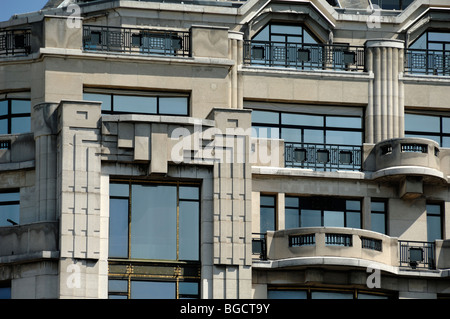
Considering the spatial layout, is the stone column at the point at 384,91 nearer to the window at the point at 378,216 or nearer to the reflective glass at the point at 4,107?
the window at the point at 378,216

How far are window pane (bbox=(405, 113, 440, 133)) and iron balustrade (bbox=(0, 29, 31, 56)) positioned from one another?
1401 cm

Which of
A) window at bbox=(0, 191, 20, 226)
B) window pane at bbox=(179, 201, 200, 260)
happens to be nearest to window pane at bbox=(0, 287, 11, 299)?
window at bbox=(0, 191, 20, 226)

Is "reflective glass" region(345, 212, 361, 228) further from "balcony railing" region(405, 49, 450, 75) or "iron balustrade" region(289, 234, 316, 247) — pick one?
"balcony railing" region(405, 49, 450, 75)

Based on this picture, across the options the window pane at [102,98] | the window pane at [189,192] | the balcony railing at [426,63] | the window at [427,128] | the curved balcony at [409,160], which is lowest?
the window pane at [189,192]

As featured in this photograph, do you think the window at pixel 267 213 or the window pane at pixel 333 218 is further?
the window pane at pixel 333 218

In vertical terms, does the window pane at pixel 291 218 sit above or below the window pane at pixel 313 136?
below

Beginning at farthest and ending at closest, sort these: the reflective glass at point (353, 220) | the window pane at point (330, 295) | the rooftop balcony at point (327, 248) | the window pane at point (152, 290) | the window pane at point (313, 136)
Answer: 1. the window pane at point (313, 136)
2. the reflective glass at point (353, 220)
3. the window pane at point (330, 295)
4. the rooftop balcony at point (327, 248)
5. the window pane at point (152, 290)

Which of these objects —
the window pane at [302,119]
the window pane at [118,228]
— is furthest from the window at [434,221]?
the window pane at [118,228]

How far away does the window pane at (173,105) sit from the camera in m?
65.8

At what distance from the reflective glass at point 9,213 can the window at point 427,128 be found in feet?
48.3

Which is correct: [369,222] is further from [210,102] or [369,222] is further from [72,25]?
[72,25]

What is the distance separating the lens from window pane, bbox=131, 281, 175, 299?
61.5 metres

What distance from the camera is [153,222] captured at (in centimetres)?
6222
